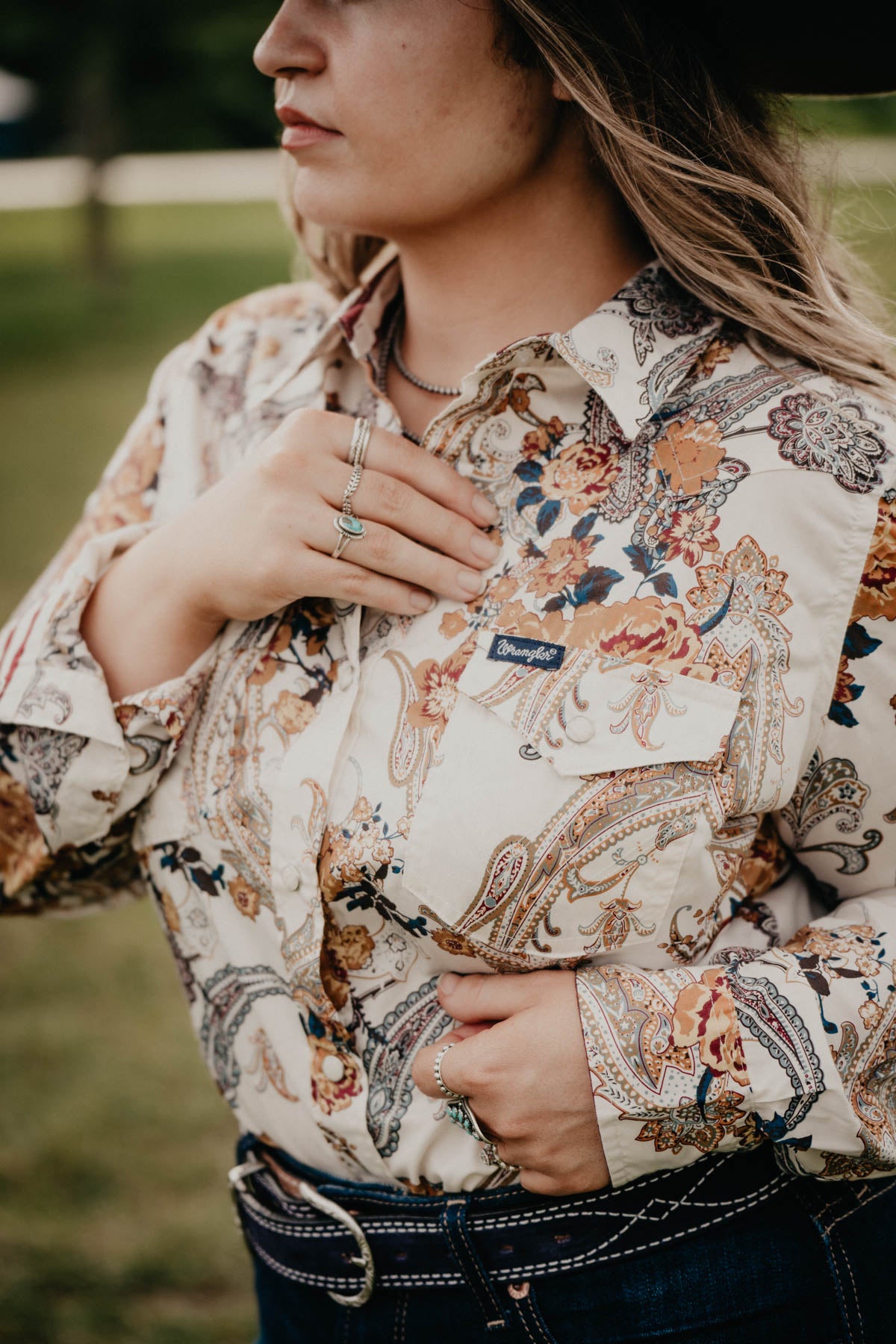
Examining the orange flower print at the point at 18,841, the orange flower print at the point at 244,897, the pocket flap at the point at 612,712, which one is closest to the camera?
the pocket flap at the point at 612,712

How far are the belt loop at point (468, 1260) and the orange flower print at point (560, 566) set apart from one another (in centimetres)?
72

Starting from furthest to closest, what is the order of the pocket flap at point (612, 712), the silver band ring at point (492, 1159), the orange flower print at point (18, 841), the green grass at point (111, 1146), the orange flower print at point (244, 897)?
the green grass at point (111, 1146) → the orange flower print at point (18, 841) → the orange flower print at point (244, 897) → the silver band ring at point (492, 1159) → the pocket flap at point (612, 712)


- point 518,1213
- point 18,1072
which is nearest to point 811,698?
point 518,1213

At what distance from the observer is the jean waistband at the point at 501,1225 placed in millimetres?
1348

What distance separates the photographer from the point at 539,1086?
1.28m

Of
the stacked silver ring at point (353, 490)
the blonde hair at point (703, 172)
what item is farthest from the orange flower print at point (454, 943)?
the blonde hair at point (703, 172)

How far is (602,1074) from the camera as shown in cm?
127

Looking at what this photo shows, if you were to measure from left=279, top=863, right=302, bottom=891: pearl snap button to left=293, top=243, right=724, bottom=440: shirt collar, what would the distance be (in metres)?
0.64

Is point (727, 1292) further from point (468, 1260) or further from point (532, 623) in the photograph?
point (532, 623)

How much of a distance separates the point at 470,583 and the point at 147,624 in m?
0.45

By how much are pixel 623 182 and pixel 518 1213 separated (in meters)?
1.23

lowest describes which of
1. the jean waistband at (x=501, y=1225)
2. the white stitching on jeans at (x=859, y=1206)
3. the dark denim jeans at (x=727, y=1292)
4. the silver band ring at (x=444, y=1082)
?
the dark denim jeans at (x=727, y=1292)

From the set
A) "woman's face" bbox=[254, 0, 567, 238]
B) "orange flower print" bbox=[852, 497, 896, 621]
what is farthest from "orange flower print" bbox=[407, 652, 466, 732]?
"woman's face" bbox=[254, 0, 567, 238]

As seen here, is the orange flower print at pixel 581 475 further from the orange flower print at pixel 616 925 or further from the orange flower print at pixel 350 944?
the orange flower print at pixel 350 944
